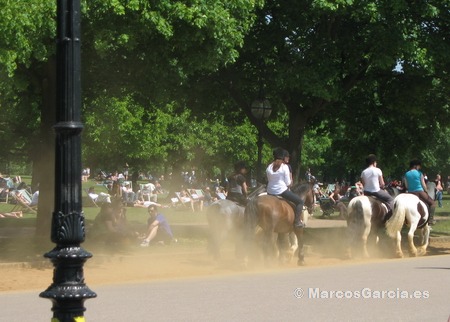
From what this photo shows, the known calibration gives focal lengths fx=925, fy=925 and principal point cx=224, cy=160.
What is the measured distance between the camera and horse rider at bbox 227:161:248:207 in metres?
20.0

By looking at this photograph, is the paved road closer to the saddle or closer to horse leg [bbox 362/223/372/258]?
horse leg [bbox 362/223/372/258]

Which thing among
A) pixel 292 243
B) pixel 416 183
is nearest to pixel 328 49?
pixel 416 183

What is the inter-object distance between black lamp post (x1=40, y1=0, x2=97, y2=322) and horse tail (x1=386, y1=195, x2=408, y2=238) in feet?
50.6

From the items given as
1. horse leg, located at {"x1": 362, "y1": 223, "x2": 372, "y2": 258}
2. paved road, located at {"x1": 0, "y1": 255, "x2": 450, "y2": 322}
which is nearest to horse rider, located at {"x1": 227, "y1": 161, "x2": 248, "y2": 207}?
horse leg, located at {"x1": 362, "y1": 223, "x2": 372, "y2": 258}

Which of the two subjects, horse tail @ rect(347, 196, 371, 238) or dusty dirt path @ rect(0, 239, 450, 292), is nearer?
dusty dirt path @ rect(0, 239, 450, 292)

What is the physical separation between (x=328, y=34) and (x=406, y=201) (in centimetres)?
530

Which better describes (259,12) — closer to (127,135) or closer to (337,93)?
(337,93)

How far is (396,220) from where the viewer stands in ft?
70.2

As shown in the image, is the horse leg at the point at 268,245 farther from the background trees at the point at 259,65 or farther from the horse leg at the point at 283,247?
the background trees at the point at 259,65

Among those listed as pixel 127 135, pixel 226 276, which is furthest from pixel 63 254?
pixel 127 135

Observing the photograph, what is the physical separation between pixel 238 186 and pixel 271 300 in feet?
25.4

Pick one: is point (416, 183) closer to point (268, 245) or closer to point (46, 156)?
point (268, 245)

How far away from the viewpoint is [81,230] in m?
6.80

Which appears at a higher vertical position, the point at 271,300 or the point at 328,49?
the point at 328,49
